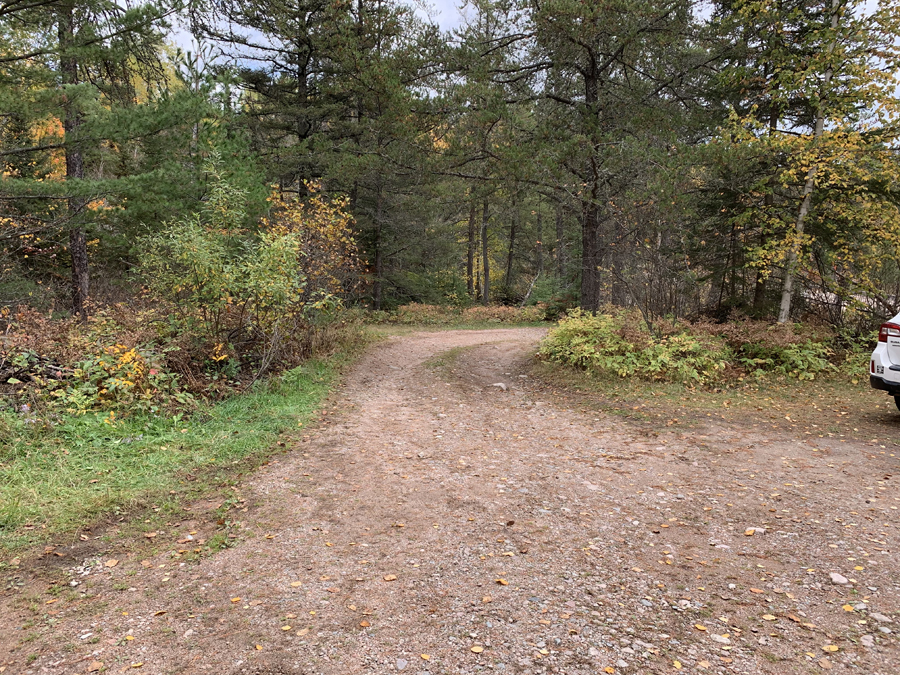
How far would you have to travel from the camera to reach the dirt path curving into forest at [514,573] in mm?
2537

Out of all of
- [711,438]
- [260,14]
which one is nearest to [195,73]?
[260,14]

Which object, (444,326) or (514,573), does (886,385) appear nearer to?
(514,573)

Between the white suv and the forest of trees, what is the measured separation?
12.5ft

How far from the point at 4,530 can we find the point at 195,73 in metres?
8.35

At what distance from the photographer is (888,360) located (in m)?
6.19

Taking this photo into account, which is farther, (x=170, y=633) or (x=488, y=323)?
(x=488, y=323)

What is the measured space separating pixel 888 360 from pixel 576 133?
270 inches

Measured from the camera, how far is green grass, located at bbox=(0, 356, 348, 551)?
151 inches

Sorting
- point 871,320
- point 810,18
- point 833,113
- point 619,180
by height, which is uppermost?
point 810,18

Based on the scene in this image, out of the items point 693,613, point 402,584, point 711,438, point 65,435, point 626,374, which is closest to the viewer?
point 693,613

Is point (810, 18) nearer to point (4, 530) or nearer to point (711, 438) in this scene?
point (711, 438)

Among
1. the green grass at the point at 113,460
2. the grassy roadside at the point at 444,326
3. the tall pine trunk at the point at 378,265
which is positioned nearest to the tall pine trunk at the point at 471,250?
the grassy roadside at the point at 444,326

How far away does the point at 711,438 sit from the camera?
6.18 m

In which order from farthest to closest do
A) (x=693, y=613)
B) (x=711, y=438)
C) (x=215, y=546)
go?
(x=711, y=438) < (x=215, y=546) < (x=693, y=613)
